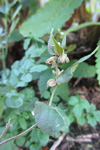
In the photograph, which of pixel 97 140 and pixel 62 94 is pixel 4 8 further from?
pixel 97 140

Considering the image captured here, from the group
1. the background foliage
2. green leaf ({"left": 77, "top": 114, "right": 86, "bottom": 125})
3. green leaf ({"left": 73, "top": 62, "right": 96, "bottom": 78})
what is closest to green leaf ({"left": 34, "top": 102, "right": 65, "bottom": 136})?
the background foliage

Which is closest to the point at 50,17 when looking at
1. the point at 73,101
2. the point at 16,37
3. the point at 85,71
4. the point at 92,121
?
the point at 16,37

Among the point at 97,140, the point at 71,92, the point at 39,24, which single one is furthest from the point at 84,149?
the point at 39,24

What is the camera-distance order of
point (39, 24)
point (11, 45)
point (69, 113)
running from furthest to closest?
point (11, 45), point (39, 24), point (69, 113)

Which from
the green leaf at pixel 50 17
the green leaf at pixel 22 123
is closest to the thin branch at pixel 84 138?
the green leaf at pixel 22 123

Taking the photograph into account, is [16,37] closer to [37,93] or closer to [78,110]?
[37,93]

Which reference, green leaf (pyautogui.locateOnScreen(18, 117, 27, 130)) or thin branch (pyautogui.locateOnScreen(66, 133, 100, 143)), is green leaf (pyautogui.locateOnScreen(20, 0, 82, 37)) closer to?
green leaf (pyautogui.locateOnScreen(18, 117, 27, 130))

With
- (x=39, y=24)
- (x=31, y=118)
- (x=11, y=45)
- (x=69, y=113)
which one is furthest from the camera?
(x=11, y=45)
